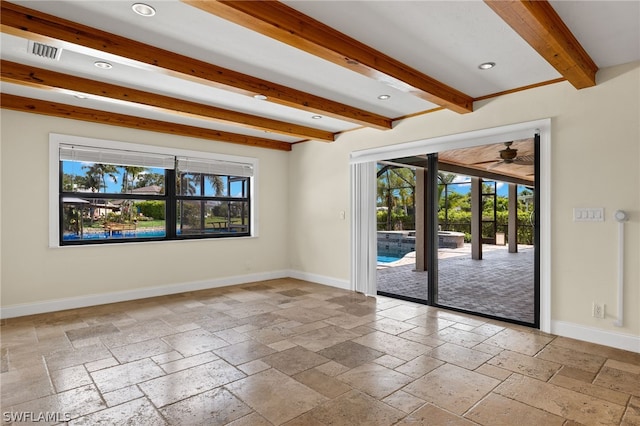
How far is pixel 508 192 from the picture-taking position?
10.9 metres

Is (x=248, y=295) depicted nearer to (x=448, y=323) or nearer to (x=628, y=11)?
(x=448, y=323)

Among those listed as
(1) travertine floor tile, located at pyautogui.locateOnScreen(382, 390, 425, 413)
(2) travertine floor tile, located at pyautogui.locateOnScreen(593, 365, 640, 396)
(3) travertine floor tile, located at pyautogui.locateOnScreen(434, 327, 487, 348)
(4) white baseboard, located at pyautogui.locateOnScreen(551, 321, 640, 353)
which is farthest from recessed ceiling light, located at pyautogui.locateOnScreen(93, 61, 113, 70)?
(4) white baseboard, located at pyautogui.locateOnScreen(551, 321, 640, 353)

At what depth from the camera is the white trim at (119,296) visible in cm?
417

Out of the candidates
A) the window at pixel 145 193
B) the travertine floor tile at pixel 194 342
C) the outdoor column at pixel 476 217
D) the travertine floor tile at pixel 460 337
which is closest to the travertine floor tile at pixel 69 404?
the travertine floor tile at pixel 194 342

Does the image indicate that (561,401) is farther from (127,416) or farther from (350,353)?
(127,416)

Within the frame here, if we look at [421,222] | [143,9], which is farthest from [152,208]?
[421,222]

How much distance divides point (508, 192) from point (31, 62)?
11.2 m

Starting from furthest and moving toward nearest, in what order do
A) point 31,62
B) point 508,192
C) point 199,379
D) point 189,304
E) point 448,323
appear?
1. point 508,192
2. point 189,304
3. point 448,323
4. point 31,62
5. point 199,379

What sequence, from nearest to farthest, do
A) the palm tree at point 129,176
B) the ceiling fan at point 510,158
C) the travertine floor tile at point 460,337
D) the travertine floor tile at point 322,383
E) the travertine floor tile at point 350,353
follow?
the travertine floor tile at point 322,383 → the travertine floor tile at point 350,353 → the travertine floor tile at point 460,337 → the palm tree at point 129,176 → the ceiling fan at point 510,158

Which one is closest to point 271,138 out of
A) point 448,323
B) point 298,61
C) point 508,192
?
point 298,61

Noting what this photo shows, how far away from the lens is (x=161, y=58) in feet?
9.51

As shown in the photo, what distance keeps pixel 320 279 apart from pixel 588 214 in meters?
3.78

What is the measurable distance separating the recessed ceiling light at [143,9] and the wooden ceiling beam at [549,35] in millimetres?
1978

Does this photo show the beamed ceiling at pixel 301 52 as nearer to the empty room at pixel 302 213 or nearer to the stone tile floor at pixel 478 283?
the empty room at pixel 302 213
